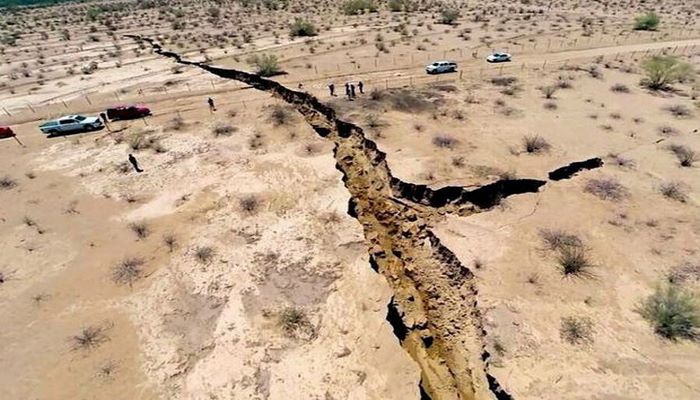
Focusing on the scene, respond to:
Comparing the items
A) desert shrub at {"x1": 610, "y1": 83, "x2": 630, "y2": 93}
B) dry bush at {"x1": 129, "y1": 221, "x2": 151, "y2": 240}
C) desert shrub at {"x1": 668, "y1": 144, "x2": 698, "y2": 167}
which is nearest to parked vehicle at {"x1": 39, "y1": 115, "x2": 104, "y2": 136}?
dry bush at {"x1": 129, "y1": 221, "x2": 151, "y2": 240}

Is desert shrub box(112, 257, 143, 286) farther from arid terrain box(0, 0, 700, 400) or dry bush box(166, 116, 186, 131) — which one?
dry bush box(166, 116, 186, 131)

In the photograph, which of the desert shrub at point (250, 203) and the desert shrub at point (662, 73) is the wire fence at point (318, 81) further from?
the desert shrub at point (250, 203)

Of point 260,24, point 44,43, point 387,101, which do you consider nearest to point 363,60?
point 387,101

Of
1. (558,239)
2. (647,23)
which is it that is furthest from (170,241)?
(647,23)

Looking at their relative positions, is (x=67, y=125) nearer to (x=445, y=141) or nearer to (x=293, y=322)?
(x=293, y=322)

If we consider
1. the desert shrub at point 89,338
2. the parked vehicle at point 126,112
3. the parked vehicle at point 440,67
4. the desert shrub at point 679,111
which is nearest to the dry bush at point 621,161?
the desert shrub at point 679,111
